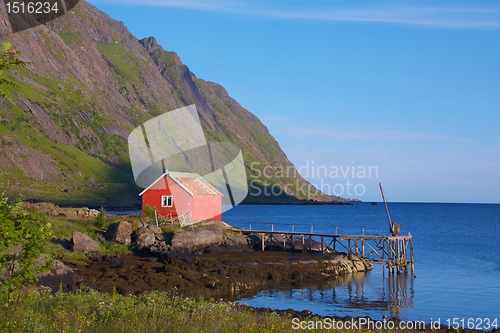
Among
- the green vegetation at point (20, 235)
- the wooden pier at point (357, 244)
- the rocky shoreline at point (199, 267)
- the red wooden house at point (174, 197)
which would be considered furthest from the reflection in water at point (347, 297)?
the green vegetation at point (20, 235)

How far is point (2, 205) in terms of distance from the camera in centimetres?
1102

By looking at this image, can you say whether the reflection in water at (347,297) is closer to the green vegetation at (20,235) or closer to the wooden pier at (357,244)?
the wooden pier at (357,244)

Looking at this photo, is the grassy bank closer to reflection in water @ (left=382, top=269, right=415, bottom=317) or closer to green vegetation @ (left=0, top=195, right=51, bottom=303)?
green vegetation @ (left=0, top=195, right=51, bottom=303)

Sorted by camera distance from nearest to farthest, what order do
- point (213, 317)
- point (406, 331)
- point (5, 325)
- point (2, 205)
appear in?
point (2, 205)
point (5, 325)
point (213, 317)
point (406, 331)

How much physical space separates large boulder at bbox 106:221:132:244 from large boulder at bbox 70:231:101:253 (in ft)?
13.4

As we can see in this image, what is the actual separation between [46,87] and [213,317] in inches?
7338

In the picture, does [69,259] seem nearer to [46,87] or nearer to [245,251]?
[245,251]

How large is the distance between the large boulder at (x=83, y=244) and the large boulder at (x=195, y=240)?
7189mm

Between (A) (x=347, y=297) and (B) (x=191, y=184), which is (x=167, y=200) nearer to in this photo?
(B) (x=191, y=184)

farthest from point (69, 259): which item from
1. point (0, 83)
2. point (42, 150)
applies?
point (42, 150)

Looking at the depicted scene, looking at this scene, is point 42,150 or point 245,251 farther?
point 42,150

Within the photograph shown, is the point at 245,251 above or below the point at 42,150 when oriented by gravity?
below

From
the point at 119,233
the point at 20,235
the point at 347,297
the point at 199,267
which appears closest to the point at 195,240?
the point at 119,233

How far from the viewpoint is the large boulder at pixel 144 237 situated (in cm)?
4784
